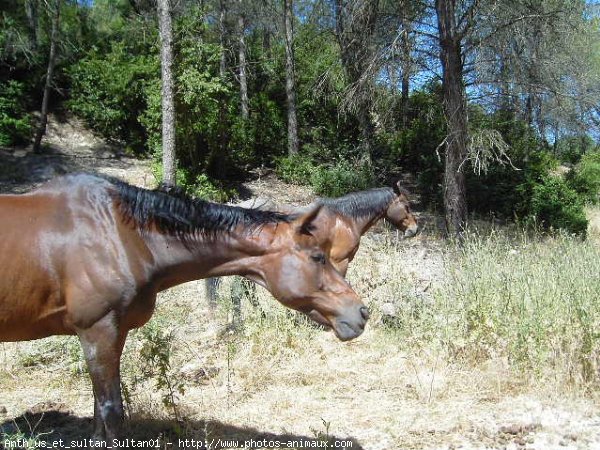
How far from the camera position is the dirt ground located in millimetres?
3799

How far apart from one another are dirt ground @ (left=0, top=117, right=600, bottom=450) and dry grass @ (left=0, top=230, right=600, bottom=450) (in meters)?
0.01

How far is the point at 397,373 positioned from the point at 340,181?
37.6 ft

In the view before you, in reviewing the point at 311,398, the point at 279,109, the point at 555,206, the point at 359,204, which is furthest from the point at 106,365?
the point at 279,109

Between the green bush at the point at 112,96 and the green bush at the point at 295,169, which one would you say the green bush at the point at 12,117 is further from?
the green bush at the point at 295,169

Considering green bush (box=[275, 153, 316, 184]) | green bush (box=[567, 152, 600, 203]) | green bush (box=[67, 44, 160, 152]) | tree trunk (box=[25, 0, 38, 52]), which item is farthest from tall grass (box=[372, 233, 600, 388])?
tree trunk (box=[25, 0, 38, 52])

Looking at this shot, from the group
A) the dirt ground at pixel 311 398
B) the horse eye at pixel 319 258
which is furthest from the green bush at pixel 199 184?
the horse eye at pixel 319 258

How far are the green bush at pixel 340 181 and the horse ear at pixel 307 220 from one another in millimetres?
12606

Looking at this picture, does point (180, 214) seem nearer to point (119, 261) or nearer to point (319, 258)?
point (119, 261)

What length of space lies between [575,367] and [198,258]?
3.26 meters

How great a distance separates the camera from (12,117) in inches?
650

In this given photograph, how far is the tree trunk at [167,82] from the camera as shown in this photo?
9867 millimetres

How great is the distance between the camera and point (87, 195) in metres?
3.06

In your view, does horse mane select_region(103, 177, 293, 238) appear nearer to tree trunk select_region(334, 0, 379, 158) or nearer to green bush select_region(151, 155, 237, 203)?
tree trunk select_region(334, 0, 379, 158)

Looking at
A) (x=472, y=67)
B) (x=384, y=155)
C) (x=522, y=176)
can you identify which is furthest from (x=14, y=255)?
(x=384, y=155)
